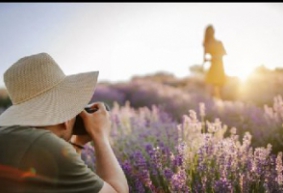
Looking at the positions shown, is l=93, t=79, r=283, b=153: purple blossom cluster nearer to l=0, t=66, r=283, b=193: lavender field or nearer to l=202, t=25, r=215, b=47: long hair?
l=0, t=66, r=283, b=193: lavender field

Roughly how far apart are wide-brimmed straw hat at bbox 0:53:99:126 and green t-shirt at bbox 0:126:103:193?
0.18m

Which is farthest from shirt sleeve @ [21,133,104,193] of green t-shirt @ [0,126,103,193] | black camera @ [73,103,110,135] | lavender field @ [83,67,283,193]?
lavender field @ [83,67,283,193]

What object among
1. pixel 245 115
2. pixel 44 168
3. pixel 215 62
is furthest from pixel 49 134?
pixel 215 62

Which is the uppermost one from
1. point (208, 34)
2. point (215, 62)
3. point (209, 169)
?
point (209, 169)

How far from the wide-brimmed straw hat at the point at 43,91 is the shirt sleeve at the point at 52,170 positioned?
211mm

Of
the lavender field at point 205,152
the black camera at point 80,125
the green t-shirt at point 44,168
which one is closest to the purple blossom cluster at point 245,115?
the lavender field at point 205,152

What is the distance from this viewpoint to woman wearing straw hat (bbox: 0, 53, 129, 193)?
146 cm

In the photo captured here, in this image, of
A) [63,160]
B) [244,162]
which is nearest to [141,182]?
[244,162]

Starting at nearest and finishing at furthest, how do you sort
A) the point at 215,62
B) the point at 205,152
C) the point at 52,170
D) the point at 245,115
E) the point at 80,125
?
1. the point at 52,170
2. the point at 80,125
3. the point at 205,152
4. the point at 245,115
5. the point at 215,62

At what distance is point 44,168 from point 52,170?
0.03 metres

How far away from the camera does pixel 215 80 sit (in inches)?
416

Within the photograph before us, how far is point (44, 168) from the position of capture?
1.46 meters

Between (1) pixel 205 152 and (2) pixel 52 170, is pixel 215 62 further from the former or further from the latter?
(2) pixel 52 170

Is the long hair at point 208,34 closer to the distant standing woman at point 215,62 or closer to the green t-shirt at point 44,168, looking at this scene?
the distant standing woman at point 215,62
